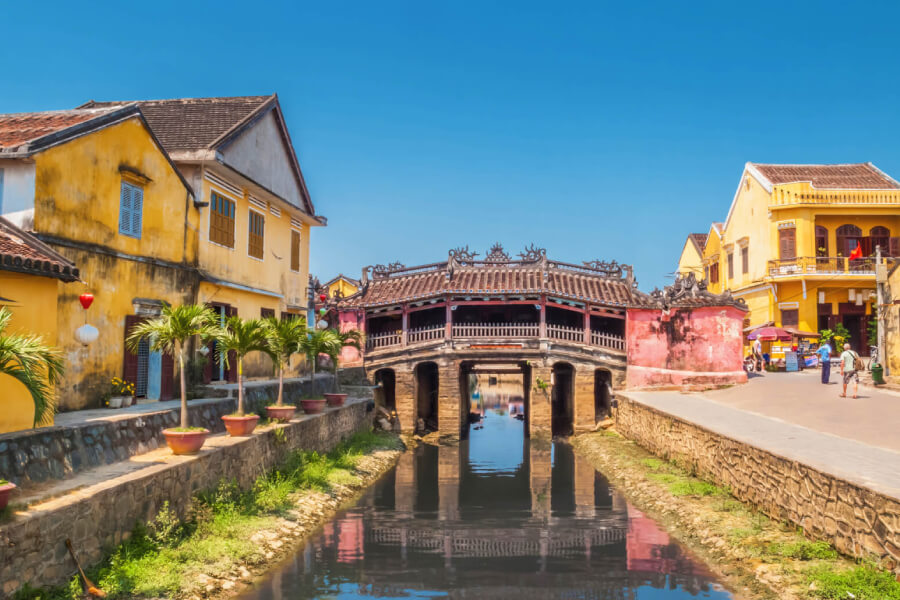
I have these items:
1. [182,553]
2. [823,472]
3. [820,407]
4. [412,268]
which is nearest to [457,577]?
[182,553]

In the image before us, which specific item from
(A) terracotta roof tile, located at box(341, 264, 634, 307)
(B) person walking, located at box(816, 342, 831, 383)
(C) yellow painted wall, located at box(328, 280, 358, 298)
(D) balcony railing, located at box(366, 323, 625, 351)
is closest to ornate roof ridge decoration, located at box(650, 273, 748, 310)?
(A) terracotta roof tile, located at box(341, 264, 634, 307)

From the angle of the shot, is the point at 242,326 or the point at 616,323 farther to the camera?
the point at 616,323

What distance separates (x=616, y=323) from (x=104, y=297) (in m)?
20.7

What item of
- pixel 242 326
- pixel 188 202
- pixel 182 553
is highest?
pixel 188 202

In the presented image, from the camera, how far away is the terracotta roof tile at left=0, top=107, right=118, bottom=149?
1077cm

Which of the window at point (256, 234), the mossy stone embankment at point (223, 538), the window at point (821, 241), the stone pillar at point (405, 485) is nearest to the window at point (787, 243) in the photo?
the window at point (821, 241)

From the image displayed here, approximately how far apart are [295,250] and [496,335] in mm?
8426

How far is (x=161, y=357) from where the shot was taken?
45.5 ft

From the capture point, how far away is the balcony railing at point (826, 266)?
28609 millimetres

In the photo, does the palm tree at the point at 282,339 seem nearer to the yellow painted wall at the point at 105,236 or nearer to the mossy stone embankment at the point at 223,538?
the yellow painted wall at the point at 105,236

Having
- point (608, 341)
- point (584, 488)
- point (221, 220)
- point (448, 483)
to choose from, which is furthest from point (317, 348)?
point (608, 341)

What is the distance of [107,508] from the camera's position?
7852 mm

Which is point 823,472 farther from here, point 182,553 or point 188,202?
point 188,202

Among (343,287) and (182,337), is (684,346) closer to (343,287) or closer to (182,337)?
(182,337)
